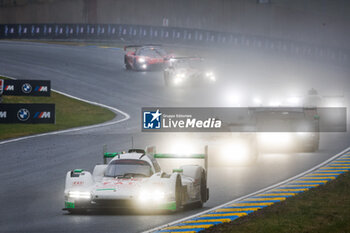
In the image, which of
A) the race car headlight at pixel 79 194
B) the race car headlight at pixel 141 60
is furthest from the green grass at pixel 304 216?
the race car headlight at pixel 141 60

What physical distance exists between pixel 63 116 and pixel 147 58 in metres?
12.5

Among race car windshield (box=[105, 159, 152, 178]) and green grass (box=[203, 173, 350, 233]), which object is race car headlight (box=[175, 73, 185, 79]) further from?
race car windshield (box=[105, 159, 152, 178])

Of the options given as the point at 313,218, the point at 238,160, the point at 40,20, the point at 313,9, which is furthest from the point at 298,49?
the point at 313,218

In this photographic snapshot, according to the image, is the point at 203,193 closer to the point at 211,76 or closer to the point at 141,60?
the point at 211,76

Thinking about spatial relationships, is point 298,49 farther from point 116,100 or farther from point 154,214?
point 154,214

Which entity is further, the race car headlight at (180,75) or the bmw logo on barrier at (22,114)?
the race car headlight at (180,75)

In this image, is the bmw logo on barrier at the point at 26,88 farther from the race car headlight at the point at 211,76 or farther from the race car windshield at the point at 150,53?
the race car headlight at the point at 211,76

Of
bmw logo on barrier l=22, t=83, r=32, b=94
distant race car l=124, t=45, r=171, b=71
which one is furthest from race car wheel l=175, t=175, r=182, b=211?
distant race car l=124, t=45, r=171, b=71

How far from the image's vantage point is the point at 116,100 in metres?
39.6

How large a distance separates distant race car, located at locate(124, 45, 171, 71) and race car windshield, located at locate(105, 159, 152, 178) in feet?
100

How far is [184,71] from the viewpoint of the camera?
41.9m

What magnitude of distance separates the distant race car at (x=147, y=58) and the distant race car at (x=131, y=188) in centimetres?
3066

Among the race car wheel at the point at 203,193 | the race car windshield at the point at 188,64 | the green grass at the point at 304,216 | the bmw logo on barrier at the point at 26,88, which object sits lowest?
the green grass at the point at 304,216

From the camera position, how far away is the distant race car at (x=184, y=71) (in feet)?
136
